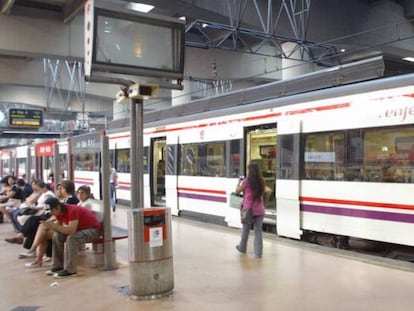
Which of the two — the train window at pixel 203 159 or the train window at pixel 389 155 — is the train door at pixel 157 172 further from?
the train window at pixel 389 155

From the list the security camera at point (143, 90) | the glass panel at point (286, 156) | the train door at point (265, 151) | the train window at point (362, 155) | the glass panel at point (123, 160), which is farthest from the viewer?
the glass panel at point (123, 160)

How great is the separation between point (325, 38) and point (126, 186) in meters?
7.78

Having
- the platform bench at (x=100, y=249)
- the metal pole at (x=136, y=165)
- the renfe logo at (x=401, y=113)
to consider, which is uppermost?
the renfe logo at (x=401, y=113)

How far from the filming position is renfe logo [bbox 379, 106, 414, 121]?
21.5 ft

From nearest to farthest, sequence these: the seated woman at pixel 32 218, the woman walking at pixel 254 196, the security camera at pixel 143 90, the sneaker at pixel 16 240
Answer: the security camera at pixel 143 90 < the woman walking at pixel 254 196 < the seated woman at pixel 32 218 < the sneaker at pixel 16 240

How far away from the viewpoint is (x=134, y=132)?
5676 millimetres

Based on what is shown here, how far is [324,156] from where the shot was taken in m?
7.78

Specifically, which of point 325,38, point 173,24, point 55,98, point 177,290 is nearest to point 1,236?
point 177,290

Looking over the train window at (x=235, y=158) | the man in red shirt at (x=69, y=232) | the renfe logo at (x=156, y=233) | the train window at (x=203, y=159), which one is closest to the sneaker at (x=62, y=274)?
the man in red shirt at (x=69, y=232)

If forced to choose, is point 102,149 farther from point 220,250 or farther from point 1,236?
point 1,236

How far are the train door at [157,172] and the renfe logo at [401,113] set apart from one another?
7.68 m

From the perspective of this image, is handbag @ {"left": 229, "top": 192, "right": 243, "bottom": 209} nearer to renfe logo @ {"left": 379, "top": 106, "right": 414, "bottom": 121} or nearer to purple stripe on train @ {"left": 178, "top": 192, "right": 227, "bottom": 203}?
purple stripe on train @ {"left": 178, "top": 192, "right": 227, "bottom": 203}

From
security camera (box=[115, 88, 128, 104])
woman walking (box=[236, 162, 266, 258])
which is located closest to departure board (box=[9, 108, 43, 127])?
woman walking (box=[236, 162, 266, 258])

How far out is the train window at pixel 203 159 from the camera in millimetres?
10492
